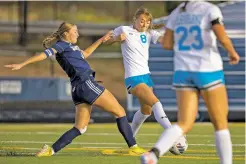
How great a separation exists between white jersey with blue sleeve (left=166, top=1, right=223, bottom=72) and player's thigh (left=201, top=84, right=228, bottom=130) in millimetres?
209

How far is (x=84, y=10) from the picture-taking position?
43875 millimetres

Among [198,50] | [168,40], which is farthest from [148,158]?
[168,40]

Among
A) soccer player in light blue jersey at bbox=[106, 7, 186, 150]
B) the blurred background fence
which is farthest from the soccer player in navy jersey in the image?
the blurred background fence

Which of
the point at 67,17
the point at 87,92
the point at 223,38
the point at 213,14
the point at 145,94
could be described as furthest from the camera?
the point at 67,17

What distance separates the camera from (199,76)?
27.4ft

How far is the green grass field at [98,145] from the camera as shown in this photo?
1073 cm

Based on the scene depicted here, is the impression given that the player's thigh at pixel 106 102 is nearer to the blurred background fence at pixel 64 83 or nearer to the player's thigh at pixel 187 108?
the player's thigh at pixel 187 108

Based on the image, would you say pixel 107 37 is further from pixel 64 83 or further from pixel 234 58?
pixel 64 83

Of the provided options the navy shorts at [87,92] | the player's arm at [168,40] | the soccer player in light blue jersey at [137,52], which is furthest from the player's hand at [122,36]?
the player's arm at [168,40]

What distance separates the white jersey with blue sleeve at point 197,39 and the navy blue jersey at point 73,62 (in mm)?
2920

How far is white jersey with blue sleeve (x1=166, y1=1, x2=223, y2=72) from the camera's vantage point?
328 inches

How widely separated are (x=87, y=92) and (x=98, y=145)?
2.40 metres

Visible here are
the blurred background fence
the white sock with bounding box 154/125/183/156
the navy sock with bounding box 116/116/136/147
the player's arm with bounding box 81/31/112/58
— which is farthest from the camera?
the blurred background fence

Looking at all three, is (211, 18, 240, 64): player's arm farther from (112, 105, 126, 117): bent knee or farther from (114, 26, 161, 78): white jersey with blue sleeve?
(114, 26, 161, 78): white jersey with blue sleeve
